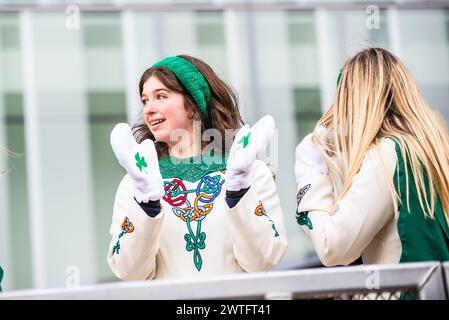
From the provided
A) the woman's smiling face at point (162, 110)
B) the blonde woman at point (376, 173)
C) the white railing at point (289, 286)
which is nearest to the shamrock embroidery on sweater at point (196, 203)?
the woman's smiling face at point (162, 110)

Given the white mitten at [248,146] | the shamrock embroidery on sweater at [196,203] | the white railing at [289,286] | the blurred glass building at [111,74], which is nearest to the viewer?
the white railing at [289,286]

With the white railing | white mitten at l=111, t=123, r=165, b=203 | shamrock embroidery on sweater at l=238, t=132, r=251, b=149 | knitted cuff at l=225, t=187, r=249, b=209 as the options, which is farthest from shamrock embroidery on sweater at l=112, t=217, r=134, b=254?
the white railing

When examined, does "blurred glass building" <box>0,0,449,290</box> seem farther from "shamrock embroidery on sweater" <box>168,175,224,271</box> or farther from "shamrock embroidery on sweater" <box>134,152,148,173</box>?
"shamrock embroidery on sweater" <box>134,152,148,173</box>

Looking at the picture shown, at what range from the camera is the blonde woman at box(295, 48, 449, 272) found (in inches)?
110

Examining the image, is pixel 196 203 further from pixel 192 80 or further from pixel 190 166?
pixel 192 80

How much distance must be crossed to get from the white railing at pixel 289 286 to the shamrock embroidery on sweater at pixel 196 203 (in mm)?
901

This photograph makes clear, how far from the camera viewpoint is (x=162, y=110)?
10.7 ft

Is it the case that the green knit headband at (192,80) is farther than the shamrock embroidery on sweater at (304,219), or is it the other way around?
the green knit headband at (192,80)

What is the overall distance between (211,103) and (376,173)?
780mm

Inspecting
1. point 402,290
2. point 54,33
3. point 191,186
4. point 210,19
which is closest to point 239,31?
point 210,19

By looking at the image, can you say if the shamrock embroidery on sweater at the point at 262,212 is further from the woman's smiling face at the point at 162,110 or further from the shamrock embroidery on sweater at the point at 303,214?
the woman's smiling face at the point at 162,110

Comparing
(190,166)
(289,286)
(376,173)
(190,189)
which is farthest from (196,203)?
(289,286)

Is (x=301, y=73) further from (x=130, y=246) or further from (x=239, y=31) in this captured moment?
(x=130, y=246)

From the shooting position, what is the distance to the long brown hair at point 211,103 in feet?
11.0
